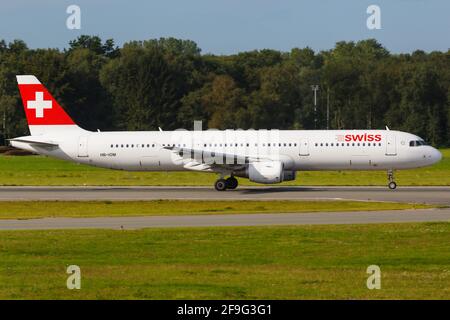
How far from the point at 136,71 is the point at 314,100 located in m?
27.3

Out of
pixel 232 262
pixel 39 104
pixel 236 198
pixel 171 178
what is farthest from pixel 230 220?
pixel 171 178

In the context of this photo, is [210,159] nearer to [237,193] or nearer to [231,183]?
[231,183]

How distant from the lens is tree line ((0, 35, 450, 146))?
13062cm

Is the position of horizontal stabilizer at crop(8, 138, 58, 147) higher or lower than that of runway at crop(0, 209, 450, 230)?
higher

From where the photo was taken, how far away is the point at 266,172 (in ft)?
181

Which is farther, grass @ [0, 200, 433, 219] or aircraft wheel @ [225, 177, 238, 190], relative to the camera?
aircraft wheel @ [225, 177, 238, 190]

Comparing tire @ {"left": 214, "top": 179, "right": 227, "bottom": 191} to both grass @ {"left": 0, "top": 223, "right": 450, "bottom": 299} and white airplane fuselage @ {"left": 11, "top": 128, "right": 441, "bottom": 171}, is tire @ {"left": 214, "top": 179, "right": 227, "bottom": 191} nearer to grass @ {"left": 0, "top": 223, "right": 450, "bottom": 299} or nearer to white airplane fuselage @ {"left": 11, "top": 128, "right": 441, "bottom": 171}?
white airplane fuselage @ {"left": 11, "top": 128, "right": 441, "bottom": 171}

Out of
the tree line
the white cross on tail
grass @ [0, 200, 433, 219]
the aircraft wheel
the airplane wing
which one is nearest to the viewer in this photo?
grass @ [0, 200, 433, 219]

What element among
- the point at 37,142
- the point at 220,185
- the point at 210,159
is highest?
the point at 37,142

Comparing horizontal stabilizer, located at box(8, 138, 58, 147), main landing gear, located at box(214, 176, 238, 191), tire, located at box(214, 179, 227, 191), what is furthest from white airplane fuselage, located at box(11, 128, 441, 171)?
tire, located at box(214, 179, 227, 191)

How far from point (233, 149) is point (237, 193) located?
151 inches

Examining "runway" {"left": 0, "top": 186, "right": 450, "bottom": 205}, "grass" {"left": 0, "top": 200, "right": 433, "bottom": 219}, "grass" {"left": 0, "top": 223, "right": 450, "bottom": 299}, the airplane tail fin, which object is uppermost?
the airplane tail fin

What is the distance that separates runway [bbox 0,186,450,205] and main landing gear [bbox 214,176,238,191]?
0.47 meters
